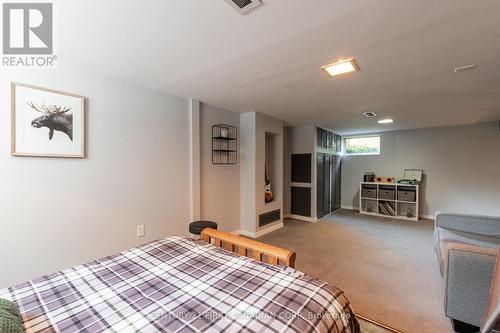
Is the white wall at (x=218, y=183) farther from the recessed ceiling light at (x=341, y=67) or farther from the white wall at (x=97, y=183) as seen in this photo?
the recessed ceiling light at (x=341, y=67)

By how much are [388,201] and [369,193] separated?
1.46 feet

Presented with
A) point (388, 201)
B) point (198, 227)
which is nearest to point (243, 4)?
point (198, 227)

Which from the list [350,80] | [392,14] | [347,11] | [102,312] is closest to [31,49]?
[102,312]

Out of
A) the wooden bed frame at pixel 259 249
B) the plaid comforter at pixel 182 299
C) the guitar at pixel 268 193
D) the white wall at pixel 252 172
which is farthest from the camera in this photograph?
the guitar at pixel 268 193

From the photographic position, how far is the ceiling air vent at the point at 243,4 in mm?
1281

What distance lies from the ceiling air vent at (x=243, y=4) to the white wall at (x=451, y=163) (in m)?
5.53

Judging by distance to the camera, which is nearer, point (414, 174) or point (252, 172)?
point (252, 172)

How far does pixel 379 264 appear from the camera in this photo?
2691mm

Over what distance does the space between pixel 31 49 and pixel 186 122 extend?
1.58 meters

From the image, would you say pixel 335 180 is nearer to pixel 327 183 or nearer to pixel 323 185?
pixel 327 183

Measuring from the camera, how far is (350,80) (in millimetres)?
2361

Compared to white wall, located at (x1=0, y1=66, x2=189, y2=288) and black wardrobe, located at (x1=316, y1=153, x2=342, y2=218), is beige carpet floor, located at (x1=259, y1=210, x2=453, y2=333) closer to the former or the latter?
black wardrobe, located at (x1=316, y1=153, x2=342, y2=218)

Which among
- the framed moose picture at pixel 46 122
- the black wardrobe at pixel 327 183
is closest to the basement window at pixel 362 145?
the black wardrobe at pixel 327 183

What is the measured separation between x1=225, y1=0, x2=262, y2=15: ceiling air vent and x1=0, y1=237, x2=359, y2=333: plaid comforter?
1.59 metres
